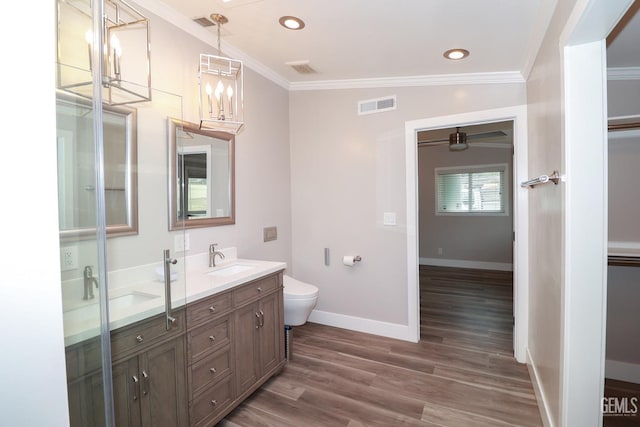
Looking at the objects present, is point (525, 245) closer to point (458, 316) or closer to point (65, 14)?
point (458, 316)

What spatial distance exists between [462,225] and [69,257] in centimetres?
669

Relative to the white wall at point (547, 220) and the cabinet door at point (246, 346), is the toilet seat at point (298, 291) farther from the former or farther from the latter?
the white wall at point (547, 220)

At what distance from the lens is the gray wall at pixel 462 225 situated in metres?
6.08

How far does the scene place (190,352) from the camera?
5.62 ft

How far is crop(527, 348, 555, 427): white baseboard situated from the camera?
1836 millimetres

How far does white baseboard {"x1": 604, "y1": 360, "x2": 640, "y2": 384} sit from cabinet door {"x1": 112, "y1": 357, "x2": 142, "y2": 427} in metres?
3.12

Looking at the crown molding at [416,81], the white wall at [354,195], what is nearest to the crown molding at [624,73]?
the crown molding at [416,81]

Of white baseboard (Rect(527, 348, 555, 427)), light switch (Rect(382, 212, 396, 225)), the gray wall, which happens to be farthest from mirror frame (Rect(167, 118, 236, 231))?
the gray wall

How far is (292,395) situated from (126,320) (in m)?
1.36

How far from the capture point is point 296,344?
3039 millimetres

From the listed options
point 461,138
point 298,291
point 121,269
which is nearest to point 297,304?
point 298,291

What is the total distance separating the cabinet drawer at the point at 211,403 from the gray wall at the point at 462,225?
226 inches

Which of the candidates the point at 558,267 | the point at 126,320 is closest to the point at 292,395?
the point at 126,320

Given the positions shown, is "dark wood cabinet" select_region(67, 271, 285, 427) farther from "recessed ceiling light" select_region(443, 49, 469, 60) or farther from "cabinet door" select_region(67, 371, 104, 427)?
"recessed ceiling light" select_region(443, 49, 469, 60)
